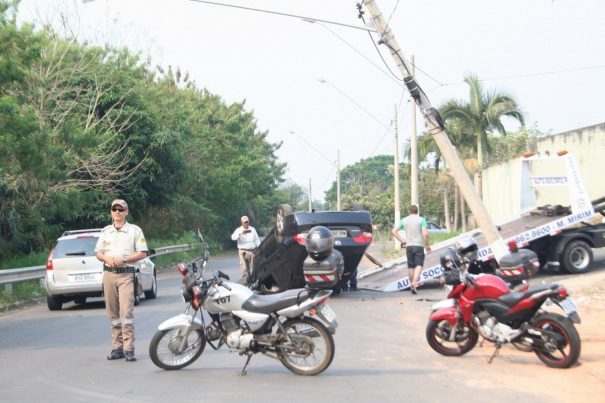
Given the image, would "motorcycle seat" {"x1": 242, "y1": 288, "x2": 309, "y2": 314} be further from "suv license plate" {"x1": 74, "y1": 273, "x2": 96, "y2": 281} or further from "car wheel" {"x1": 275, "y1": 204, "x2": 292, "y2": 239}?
"suv license plate" {"x1": 74, "y1": 273, "x2": 96, "y2": 281}

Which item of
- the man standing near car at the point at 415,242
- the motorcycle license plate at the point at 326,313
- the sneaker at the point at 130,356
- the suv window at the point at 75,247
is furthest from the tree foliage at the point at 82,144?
the motorcycle license plate at the point at 326,313

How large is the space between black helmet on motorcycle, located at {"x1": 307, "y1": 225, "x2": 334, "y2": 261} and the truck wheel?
1011cm

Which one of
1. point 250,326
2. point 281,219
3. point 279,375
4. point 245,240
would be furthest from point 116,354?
point 245,240

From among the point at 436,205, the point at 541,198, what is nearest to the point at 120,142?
the point at 541,198

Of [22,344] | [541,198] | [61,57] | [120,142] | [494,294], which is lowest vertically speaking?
[22,344]

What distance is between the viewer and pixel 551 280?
16.5 metres

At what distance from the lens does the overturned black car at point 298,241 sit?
1405 centimetres

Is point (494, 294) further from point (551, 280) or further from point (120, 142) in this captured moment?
point (120, 142)

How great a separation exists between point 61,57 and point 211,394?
18878 millimetres

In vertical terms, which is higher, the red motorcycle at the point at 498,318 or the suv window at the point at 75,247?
the suv window at the point at 75,247

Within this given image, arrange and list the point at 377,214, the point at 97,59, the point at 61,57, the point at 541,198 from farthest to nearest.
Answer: the point at 377,214 < the point at 97,59 < the point at 61,57 < the point at 541,198

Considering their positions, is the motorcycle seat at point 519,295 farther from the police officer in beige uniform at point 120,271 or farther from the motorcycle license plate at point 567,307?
the police officer in beige uniform at point 120,271

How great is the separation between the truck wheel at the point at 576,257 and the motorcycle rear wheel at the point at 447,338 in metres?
8.63

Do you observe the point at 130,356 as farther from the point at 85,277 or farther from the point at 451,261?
the point at 85,277
